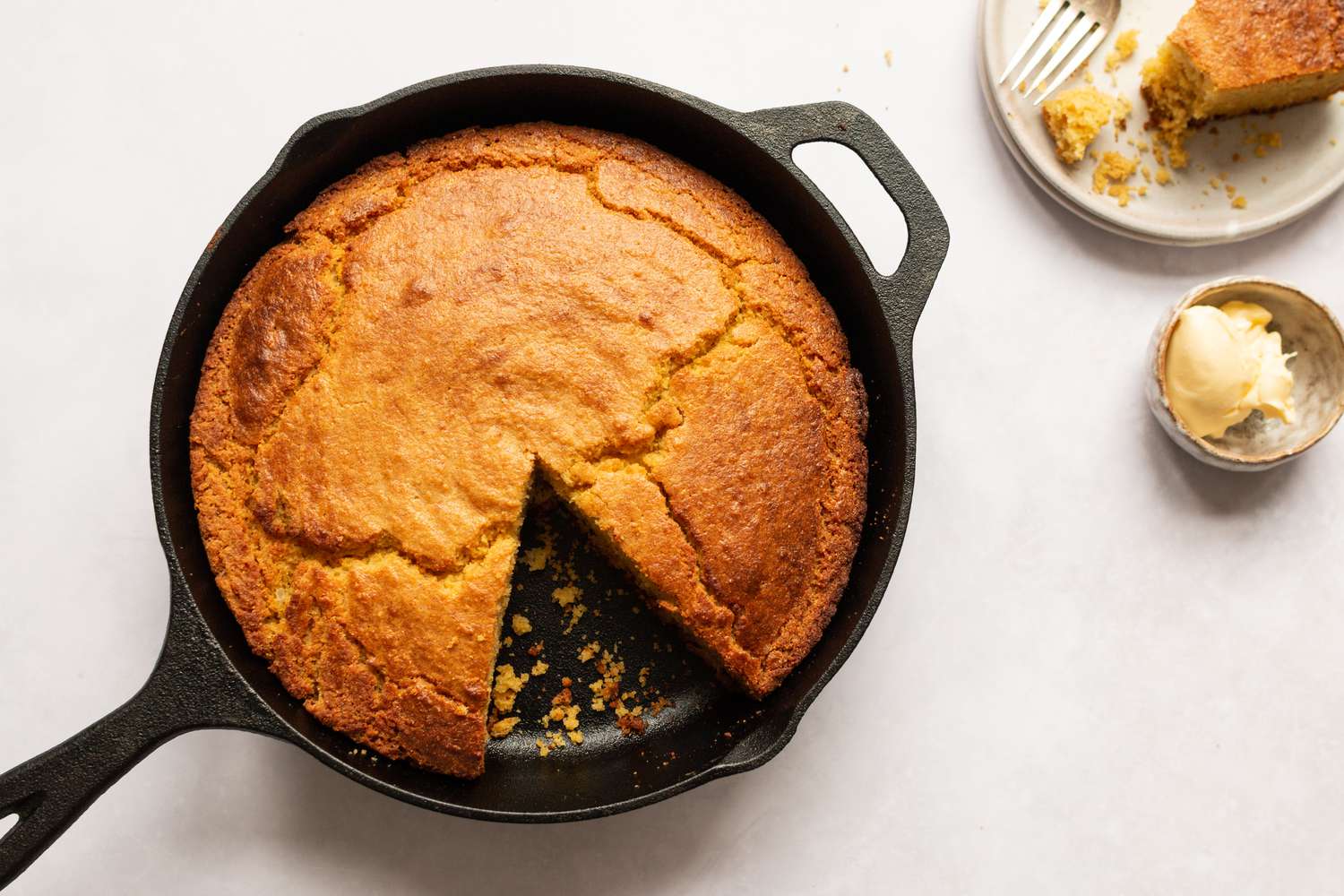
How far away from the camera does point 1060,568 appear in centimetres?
326

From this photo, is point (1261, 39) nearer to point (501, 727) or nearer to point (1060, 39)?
point (1060, 39)

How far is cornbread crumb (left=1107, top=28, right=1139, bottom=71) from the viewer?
3.27 m

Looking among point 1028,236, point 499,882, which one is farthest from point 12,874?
point 1028,236

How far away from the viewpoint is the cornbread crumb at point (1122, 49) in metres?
3.27

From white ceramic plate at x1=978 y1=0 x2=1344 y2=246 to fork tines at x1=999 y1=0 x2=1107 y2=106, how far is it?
3cm

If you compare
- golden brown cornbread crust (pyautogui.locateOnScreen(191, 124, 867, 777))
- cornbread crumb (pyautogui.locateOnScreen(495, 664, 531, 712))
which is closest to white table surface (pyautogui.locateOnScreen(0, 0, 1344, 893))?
cornbread crumb (pyautogui.locateOnScreen(495, 664, 531, 712))

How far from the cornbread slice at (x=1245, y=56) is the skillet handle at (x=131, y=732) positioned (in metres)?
3.24

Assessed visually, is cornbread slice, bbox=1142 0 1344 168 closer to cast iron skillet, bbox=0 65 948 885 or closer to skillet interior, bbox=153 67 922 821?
cast iron skillet, bbox=0 65 948 885

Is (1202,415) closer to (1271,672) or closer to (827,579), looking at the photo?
(1271,672)

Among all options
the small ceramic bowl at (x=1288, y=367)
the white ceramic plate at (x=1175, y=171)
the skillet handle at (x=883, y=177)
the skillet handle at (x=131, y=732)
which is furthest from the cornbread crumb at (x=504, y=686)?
the white ceramic plate at (x=1175, y=171)

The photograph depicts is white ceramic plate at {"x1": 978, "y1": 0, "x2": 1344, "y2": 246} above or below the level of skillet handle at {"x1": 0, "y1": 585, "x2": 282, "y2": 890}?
above

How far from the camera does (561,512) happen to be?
3.00m

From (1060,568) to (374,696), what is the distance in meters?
2.14

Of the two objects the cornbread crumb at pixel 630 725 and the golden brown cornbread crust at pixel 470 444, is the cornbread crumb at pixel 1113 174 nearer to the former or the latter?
the golden brown cornbread crust at pixel 470 444
